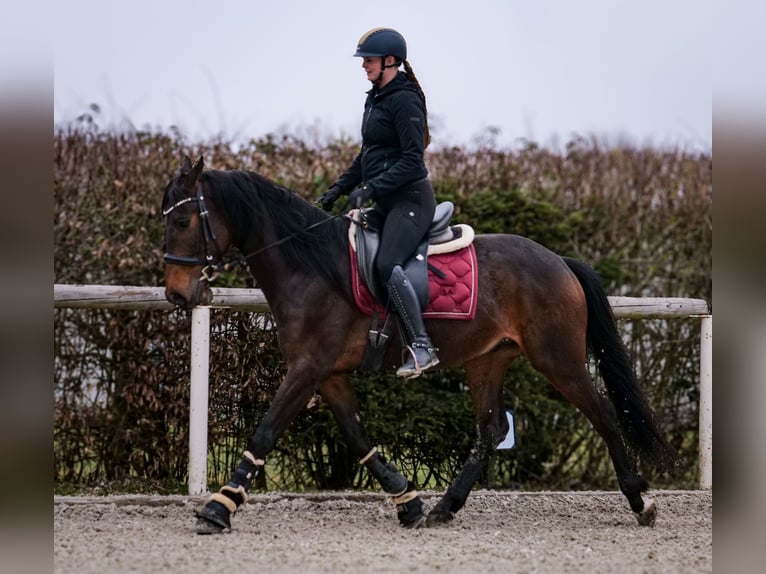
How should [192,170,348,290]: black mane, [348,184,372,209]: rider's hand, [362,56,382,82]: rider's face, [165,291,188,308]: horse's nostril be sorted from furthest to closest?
1. [362,56,382,82]: rider's face
2. [192,170,348,290]: black mane
3. [348,184,372,209]: rider's hand
4. [165,291,188,308]: horse's nostril

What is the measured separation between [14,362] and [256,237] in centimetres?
251

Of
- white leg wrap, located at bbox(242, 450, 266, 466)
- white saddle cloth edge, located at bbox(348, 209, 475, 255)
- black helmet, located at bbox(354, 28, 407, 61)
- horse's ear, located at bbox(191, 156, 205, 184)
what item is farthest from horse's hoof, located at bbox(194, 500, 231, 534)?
black helmet, located at bbox(354, 28, 407, 61)

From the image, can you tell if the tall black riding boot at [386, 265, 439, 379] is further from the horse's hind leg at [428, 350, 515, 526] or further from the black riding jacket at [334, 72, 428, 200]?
the horse's hind leg at [428, 350, 515, 526]

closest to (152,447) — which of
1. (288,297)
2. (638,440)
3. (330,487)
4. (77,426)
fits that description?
(77,426)

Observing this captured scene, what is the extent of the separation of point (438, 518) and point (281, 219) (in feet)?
6.87

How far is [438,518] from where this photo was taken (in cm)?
612

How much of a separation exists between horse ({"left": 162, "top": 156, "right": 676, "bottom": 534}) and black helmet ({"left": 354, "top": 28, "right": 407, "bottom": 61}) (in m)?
0.97

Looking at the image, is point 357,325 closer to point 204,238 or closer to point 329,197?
point 329,197

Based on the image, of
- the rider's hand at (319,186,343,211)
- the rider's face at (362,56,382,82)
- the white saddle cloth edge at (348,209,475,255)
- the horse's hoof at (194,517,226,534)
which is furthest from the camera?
the rider's hand at (319,186,343,211)

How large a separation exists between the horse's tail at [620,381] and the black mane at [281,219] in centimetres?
167

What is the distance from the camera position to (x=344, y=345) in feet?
19.3

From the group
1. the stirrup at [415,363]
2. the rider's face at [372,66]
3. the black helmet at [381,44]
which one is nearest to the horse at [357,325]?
the stirrup at [415,363]

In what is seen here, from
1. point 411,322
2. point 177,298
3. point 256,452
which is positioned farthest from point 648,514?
point 177,298

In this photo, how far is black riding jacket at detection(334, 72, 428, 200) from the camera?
5.82m
